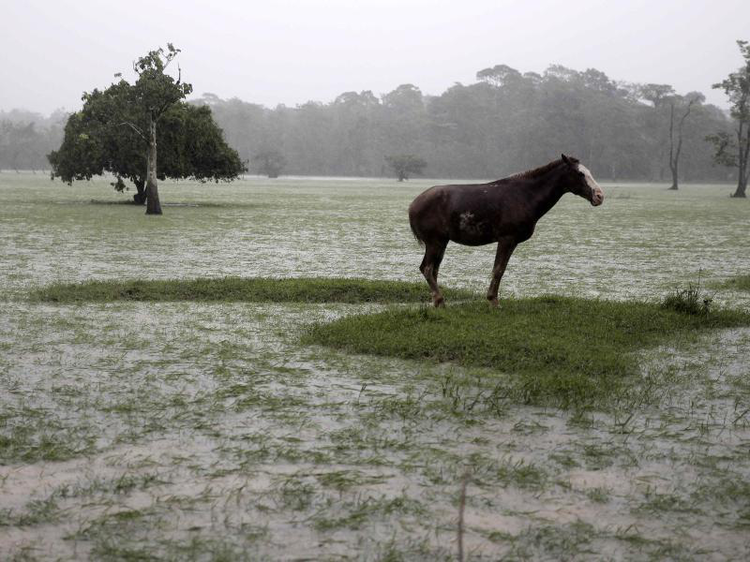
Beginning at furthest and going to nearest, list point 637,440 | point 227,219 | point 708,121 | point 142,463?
point 708,121 → point 227,219 → point 637,440 → point 142,463

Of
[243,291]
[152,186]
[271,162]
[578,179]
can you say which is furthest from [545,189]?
[271,162]

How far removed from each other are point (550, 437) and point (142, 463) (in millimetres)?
2630

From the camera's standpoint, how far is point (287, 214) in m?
30.5

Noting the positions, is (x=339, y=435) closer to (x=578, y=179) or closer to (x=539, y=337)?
(x=539, y=337)

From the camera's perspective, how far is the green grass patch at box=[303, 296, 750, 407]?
6742 millimetres

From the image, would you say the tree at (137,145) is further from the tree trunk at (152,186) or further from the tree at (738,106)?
the tree at (738,106)

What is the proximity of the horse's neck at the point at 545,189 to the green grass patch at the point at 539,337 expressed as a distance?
4.01 ft

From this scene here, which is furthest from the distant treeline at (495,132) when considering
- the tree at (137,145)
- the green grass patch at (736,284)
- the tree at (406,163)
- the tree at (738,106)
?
the green grass patch at (736,284)

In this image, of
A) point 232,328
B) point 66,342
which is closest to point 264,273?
point 232,328

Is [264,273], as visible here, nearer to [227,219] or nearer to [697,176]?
[227,219]

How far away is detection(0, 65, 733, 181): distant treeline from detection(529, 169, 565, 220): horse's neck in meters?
87.6

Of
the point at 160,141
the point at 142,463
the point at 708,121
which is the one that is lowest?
the point at 142,463

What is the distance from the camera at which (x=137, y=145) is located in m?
32.9

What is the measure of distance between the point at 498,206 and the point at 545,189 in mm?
591
